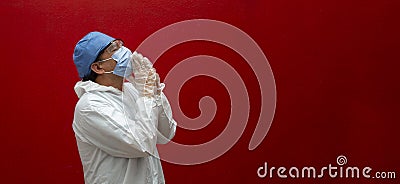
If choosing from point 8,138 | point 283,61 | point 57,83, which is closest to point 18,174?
point 8,138

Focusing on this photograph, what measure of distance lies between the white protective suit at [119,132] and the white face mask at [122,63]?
62mm

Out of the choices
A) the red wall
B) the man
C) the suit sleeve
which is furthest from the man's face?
the red wall

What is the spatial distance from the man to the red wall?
30.1 inches

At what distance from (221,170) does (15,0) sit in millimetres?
1334

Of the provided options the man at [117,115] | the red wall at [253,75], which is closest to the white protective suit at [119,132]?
the man at [117,115]

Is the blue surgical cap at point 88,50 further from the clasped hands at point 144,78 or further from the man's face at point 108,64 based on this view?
the clasped hands at point 144,78

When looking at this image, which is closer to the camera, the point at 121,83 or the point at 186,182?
the point at 121,83

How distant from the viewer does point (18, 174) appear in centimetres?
300

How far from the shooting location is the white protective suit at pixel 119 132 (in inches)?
80.6

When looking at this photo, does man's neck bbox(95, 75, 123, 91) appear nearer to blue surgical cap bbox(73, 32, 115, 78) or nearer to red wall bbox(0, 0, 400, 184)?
blue surgical cap bbox(73, 32, 115, 78)

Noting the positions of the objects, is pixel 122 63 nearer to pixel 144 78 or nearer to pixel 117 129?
pixel 144 78

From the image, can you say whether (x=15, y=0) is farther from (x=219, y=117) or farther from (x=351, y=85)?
(x=351, y=85)

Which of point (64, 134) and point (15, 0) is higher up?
point (15, 0)

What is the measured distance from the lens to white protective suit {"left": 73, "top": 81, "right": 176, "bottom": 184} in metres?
2.05
